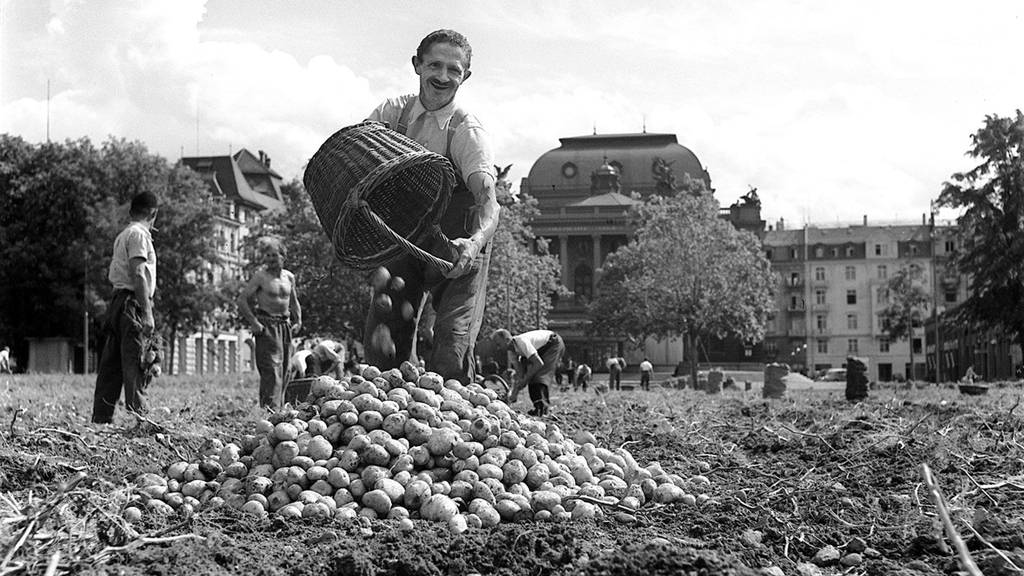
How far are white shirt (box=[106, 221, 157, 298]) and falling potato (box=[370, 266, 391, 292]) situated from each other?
8.51ft

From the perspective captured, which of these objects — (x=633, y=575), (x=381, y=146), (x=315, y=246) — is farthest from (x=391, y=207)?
(x=315, y=246)

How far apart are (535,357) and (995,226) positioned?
114 feet

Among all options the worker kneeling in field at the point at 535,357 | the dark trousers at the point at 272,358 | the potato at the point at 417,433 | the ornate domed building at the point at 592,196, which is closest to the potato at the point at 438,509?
the potato at the point at 417,433

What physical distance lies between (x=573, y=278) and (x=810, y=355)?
2783 centimetres

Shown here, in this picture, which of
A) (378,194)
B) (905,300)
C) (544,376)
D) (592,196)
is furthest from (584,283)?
(378,194)

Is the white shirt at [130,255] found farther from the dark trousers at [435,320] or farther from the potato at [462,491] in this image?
the potato at [462,491]

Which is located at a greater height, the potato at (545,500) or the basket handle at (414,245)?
the basket handle at (414,245)

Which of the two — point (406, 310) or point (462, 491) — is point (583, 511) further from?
point (406, 310)

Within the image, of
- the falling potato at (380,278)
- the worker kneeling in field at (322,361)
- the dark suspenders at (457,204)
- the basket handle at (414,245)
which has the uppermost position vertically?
the dark suspenders at (457,204)

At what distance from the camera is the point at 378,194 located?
686 cm

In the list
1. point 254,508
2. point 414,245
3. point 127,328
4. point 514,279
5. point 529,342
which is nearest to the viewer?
point 254,508

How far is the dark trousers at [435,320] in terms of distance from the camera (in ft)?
23.2

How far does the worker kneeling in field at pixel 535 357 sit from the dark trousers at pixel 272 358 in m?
2.23

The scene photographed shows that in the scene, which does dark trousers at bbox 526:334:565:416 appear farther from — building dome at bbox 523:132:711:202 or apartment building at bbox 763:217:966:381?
apartment building at bbox 763:217:966:381
